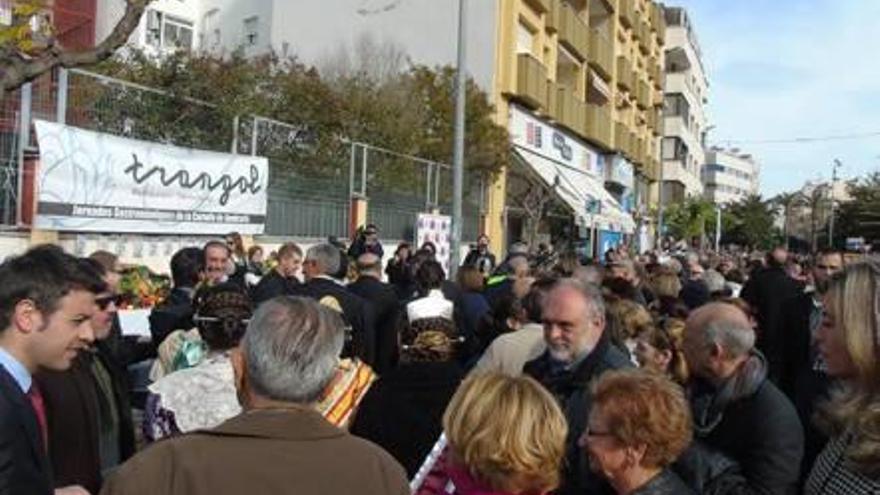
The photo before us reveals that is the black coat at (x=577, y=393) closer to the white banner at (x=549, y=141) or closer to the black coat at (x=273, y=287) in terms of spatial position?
the black coat at (x=273, y=287)

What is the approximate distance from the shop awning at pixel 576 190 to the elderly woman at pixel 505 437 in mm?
28926

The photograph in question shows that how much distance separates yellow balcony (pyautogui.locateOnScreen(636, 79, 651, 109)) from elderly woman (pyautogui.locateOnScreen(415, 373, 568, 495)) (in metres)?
55.6

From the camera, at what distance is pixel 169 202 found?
14.9m

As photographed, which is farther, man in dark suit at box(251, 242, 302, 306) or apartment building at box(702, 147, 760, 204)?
apartment building at box(702, 147, 760, 204)

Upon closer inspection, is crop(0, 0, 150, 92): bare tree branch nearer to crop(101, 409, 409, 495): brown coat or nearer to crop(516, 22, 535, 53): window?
crop(101, 409, 409, 495): brown coat

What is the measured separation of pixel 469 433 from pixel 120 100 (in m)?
12.3

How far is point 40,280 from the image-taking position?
3461 millimetres

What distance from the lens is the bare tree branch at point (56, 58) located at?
10.6m

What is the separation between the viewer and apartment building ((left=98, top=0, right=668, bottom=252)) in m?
32.1

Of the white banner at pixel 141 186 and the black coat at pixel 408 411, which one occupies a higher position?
the white banner at pixel 141 186

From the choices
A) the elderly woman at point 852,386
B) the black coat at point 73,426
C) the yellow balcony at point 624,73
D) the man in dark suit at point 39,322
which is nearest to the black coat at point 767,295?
the elderly woman at point 852,386

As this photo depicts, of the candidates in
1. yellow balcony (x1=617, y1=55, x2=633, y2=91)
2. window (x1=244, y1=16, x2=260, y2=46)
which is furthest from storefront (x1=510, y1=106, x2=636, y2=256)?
window (x1=244, y1=16, x2=260, y2=46)

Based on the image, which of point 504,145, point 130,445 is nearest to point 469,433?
point 130,445

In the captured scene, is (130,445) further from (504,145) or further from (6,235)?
(504,145)
